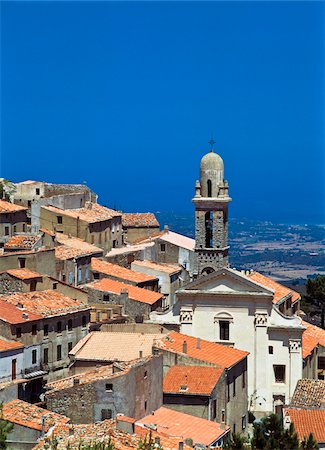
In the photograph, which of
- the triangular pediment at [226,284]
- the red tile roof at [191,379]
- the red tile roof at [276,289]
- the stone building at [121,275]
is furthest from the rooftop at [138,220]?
the red tile roof at [191,379]

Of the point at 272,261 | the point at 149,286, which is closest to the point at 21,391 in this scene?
the point at 149,286

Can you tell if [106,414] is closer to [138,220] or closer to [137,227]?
[137,227]

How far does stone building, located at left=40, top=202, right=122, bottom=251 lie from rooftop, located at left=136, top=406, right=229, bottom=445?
24.6 metres

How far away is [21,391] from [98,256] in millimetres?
19624

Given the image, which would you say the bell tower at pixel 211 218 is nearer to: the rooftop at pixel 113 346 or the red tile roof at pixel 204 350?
the red tile roof at pixel 204 350

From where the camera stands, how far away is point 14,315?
144 feet

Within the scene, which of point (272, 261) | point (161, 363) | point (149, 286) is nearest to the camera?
point (161, 363)

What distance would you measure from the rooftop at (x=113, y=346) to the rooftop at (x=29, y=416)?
271 inches

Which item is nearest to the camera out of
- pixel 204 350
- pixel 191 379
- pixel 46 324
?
Result: pixel 191 379

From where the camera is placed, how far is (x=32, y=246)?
53.3 m

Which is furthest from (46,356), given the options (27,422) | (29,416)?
(27,422)

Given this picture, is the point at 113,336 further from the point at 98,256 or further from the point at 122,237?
the point at 122,237

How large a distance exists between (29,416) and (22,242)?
20115mm

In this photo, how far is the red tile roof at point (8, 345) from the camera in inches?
1656
